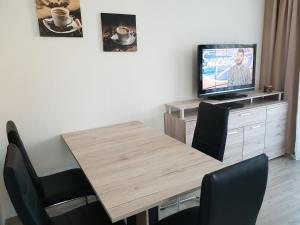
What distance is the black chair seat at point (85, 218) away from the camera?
1.46m

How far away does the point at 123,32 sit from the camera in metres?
2.52

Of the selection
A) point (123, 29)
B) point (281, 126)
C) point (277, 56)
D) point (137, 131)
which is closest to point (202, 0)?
point (123, 29)

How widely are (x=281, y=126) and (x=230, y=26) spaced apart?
5.14 ft

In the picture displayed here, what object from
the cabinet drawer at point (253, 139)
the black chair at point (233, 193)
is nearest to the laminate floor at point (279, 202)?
the cabinet drawer at point (253, 139)

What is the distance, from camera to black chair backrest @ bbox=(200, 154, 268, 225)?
3.02 feet

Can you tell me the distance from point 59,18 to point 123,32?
0.64m

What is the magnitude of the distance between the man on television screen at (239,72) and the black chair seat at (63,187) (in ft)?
7.20

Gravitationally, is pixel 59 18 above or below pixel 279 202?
above

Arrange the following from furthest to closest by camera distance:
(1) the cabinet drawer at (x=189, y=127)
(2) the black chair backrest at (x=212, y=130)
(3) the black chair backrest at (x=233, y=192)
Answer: (1) the cabinet drawer at (x=189, y=127) < (2) the black chair backrest at (x=212, y=130) < (3) the black chair backrest at (x=233, y=192)

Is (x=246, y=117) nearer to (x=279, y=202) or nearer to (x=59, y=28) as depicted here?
(x=279, y=202)

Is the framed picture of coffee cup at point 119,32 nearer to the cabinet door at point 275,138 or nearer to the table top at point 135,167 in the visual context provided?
the table top at point 135,167

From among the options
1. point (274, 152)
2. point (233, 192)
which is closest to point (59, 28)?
point (233, 192)

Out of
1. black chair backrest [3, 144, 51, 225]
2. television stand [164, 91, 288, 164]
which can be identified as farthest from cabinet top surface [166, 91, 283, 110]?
black chair backrest [3, 144, 51, 225]

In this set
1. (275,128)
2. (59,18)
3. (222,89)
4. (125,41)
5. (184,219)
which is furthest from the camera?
(275,128)
